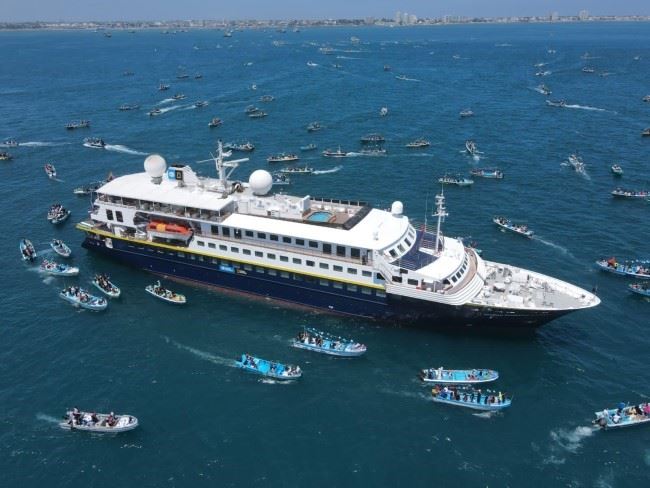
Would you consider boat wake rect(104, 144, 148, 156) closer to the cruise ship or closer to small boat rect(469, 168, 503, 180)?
the cruise ship

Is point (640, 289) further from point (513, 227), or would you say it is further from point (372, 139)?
point (372, 139)

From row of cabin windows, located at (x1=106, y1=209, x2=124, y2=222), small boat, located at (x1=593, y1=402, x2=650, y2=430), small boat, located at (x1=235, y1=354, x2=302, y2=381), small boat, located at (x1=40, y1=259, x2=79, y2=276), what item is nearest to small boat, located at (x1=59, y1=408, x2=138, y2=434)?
small boat, located at (x1=235, y1=354, x2=302, y2=381)

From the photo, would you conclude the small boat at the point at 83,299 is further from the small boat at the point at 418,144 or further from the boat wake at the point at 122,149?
the small boat at the point at 418,144

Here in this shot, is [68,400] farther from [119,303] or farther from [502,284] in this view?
[502,284]

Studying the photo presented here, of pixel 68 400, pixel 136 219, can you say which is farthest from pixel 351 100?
pixel 68 400

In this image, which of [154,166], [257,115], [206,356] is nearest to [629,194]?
[206,356]
